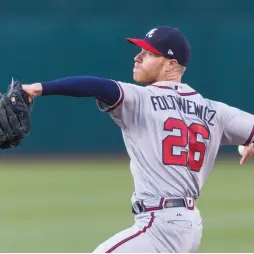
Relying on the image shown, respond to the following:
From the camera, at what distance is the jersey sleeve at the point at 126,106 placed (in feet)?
13.7

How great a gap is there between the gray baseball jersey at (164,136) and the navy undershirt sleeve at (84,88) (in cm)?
6

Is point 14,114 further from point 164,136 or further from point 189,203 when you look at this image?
point 189,203

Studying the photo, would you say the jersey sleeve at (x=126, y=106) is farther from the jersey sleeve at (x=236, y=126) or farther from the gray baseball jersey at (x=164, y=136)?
the jersey sleeve at (x=236, y=126)

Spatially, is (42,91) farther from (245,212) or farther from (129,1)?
(129,1)

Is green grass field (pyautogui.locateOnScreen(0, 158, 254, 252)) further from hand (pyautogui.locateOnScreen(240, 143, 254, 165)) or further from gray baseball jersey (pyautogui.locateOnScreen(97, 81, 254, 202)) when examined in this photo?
gray baseball jersey (pyautogui.locateOnScreen(97, 81, 254, 202))

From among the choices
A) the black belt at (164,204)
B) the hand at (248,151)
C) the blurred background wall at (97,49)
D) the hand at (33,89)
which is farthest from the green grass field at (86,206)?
the hand at (33,89)

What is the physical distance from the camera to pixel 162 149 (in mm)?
4262

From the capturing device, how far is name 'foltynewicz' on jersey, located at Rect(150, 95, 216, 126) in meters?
4.30

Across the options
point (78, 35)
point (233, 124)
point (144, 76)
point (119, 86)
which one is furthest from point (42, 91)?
point (78, 35)

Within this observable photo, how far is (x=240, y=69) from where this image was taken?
1375 cm

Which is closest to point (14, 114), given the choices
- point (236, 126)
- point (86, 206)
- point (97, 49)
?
point (236, 126)

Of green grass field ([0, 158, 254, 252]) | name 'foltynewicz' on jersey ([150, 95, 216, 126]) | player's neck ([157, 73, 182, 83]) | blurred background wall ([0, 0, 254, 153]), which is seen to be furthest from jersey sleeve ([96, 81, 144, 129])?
blurred background wall ([0, 0, 254, 153])

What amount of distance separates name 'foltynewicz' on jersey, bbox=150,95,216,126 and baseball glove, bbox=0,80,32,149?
70 cm

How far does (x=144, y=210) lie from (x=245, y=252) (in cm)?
301
